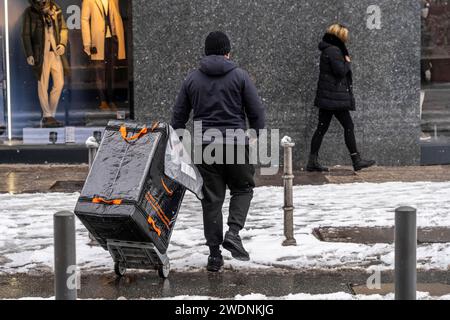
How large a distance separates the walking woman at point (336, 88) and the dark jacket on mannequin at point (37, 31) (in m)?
3.93

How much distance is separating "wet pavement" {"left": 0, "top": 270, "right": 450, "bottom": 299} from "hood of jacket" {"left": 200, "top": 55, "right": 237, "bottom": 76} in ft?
5.44

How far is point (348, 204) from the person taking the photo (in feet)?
38.5

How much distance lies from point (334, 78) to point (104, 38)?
11.7 ft

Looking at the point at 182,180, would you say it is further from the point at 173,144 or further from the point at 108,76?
the point at 108,76

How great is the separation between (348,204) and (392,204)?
49cm

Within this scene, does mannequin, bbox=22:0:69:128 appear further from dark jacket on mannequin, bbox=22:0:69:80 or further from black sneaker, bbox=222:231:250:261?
black sneaker, bbox=222:231:250:261

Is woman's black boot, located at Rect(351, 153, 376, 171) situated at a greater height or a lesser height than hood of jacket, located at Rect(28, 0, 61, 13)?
lesser

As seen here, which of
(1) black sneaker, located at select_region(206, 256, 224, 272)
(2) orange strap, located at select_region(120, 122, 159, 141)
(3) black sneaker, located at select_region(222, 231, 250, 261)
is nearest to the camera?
(2) orange strap, located at select_region(120, 122, 159, 141)

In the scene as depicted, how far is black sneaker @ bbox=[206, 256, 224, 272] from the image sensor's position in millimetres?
8688

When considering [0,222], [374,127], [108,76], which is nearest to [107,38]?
[108,76]

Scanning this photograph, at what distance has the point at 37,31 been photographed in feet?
49.8

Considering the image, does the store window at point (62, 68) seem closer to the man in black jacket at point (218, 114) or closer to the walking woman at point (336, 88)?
the walking woman at point (336, 88)

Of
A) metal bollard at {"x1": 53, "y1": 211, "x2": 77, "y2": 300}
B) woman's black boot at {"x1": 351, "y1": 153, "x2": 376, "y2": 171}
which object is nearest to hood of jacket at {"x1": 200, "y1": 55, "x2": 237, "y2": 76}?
metal bollard at {"x1": 53, "y1": 211, "x2": 77, "y2": 300}
